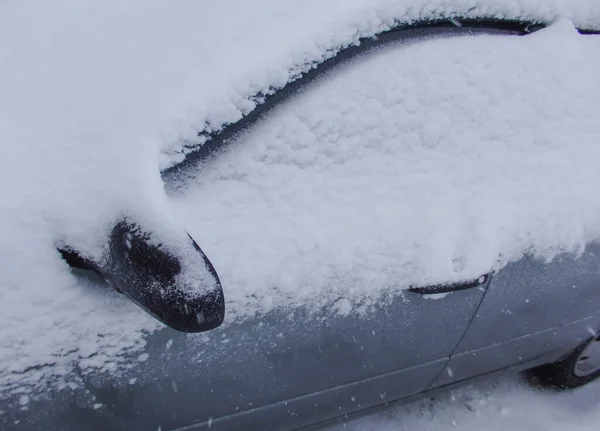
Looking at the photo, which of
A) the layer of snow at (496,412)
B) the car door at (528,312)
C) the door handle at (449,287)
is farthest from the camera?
the layer of snow at (496,412)

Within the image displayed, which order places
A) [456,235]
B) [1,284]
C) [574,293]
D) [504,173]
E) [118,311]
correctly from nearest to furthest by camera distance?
[1,284], [118,311], [456,235], [504,173], [574,293]

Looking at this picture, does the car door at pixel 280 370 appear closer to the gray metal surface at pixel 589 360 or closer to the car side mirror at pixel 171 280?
the car side mirror at pixel 171 280

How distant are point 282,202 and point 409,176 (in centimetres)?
39

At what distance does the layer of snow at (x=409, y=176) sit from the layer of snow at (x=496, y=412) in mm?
899

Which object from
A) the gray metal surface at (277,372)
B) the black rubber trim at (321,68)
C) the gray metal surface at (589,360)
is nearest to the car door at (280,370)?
the gray metal surface at (277,372)

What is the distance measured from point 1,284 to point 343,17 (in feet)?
3.36

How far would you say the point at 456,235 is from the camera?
5.15 feet

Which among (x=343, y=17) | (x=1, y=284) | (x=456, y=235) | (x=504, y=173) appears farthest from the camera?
(x=504, y=173)

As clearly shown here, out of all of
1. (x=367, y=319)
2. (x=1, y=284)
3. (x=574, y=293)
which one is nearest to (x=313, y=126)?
(x=367, y=319)

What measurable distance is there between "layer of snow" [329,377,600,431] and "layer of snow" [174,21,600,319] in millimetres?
899

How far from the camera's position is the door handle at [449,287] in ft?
5.14

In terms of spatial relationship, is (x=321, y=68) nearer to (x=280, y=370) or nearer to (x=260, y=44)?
(x=260, y=44)

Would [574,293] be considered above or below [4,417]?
below

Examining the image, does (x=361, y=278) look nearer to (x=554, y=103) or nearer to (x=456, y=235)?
(x=456, y=235)
